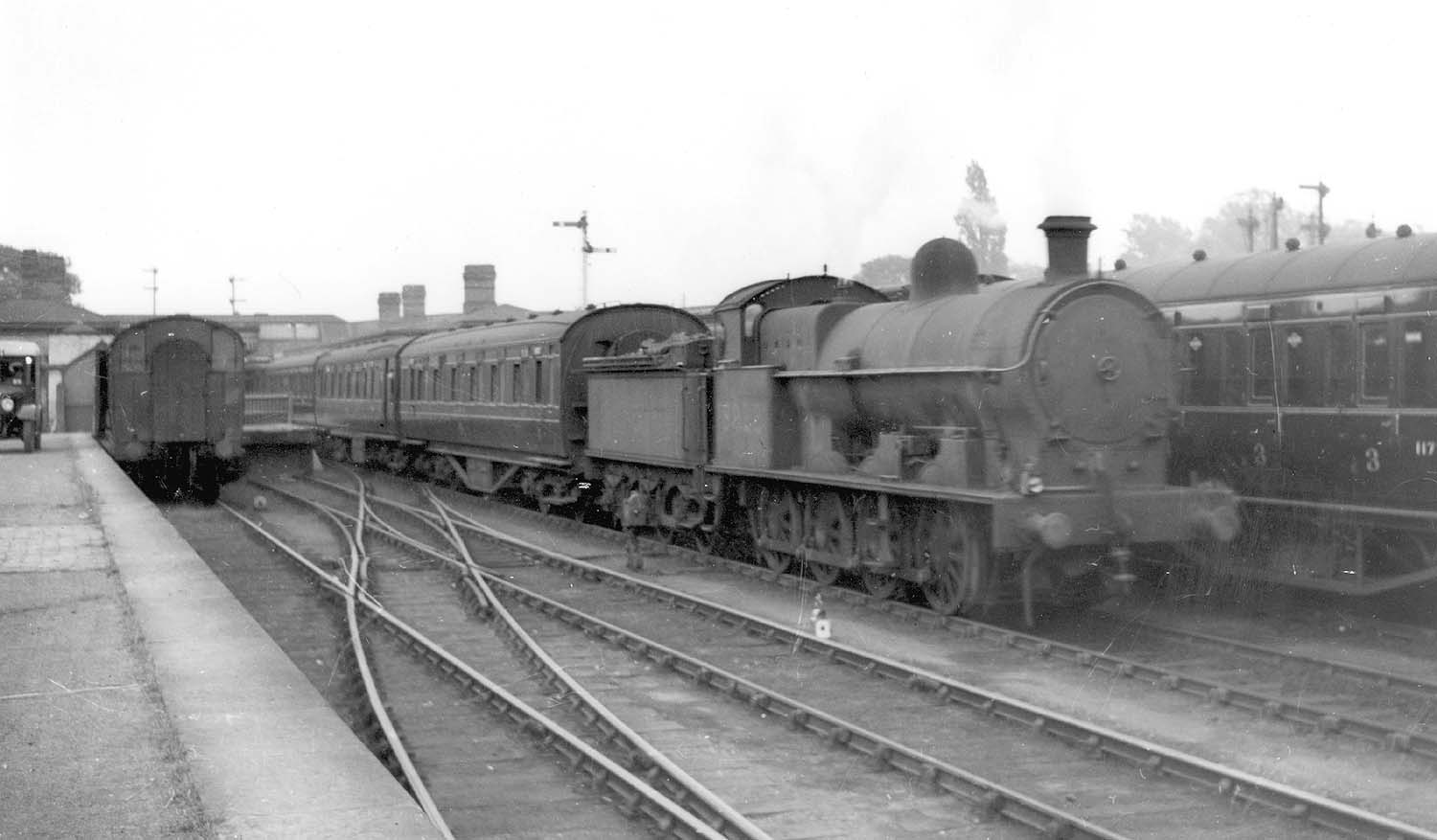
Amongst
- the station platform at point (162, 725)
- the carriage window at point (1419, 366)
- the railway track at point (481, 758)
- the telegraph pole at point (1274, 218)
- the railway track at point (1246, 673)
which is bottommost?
the railway track at point (481, 758)

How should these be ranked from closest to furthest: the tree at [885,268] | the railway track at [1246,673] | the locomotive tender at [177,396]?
the railway track at [1246,673], the locomotive tender at [177,396], the tree at [885,268]

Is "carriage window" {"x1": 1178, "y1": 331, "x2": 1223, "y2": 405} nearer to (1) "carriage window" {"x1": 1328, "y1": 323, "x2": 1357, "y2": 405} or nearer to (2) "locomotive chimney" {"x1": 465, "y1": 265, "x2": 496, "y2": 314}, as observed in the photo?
(1) "carriage window" {"x1": 1328, "y1": 323, "x2": 1357, "y2": 405}

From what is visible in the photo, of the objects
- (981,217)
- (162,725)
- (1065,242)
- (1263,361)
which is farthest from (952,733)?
(981,217)

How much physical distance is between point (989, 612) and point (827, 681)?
9.10 ft

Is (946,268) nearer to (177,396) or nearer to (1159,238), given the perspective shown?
(177,396)

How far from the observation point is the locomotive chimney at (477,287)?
47750 millimetres

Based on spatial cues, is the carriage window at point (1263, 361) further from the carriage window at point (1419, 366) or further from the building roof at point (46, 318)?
the building roof at point (46, 318)

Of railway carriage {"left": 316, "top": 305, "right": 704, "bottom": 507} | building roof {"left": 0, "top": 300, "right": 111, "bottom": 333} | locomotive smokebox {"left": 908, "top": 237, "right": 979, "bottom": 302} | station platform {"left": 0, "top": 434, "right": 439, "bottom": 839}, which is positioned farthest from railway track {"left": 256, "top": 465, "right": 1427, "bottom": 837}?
building roof {"left": 0, "top": 300, "right": 111, "bottom": 333}

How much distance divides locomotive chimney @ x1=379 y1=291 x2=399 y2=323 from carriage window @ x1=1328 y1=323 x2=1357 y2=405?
48416 mm

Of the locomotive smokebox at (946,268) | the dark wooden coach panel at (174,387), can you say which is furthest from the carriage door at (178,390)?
the locomotive smokebox at (946,268)

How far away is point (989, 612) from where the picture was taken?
1137cm

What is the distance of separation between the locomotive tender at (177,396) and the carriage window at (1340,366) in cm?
1690

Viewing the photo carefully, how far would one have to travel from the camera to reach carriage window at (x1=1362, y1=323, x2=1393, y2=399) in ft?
33.8

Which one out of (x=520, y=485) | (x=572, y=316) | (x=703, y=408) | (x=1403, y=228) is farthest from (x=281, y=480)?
(x=1403, y=228)
